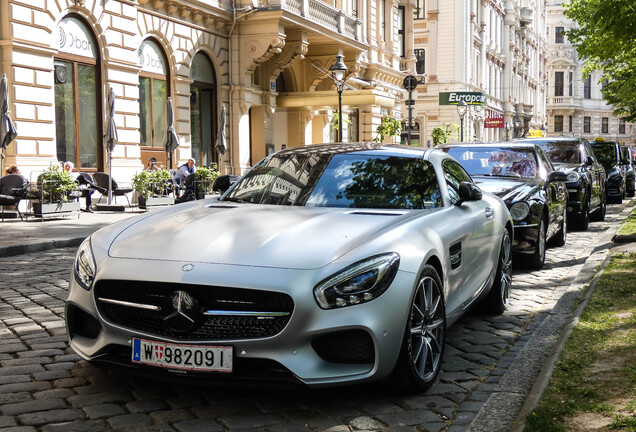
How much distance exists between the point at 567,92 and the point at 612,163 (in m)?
86.2

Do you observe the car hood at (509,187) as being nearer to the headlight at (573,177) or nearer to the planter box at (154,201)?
the headlight at (573,177)

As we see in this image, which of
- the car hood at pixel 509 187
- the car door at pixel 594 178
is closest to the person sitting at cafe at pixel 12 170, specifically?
the car hood at pixel 509 187

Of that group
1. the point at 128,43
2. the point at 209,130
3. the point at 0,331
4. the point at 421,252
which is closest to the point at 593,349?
the point at 421,252

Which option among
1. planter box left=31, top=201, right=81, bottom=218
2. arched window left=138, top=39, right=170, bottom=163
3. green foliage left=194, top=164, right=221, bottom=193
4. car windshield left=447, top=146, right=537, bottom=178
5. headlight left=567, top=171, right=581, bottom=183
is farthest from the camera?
arched window left=138, top=39, right=170, bottom=163

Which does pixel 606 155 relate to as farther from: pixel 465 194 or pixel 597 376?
pixel 597 376

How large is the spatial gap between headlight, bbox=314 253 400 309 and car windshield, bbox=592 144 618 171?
18982mm

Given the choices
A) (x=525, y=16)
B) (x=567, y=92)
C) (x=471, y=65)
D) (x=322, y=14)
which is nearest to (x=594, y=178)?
(x=322, y=14)

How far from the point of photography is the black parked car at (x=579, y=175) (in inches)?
543

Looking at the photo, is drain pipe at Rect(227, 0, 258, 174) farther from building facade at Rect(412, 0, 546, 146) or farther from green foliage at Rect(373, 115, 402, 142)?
building facade at Rect(412, 0, 546, 146)

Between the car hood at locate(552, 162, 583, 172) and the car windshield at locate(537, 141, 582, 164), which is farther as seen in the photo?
the car windshield at locate(537, 141, 582, 164)

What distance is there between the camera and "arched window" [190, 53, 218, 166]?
80.6ft

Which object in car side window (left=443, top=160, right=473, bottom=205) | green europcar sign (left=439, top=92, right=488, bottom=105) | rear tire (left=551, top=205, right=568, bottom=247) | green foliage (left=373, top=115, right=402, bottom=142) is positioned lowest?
rear tire (left=551, top=205, right=568, bottom=247)

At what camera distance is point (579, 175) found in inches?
543

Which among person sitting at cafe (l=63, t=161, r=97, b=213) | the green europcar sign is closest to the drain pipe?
person sitting at cafe (l=63, t=161, r=97, b=213)
